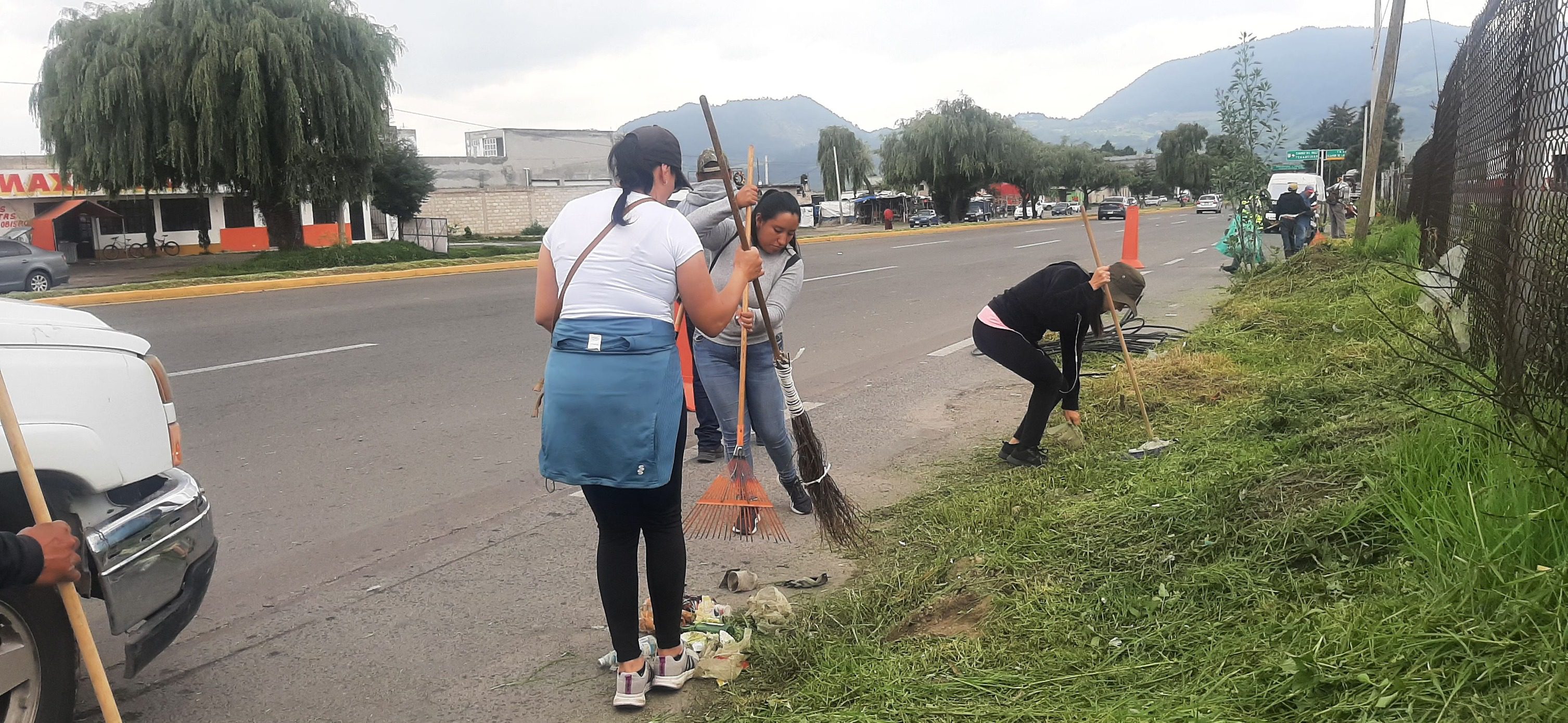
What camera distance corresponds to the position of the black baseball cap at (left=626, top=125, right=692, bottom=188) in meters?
3.17

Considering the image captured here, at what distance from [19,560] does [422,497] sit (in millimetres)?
3130

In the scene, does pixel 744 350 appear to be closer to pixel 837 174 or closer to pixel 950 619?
pixel 950 619

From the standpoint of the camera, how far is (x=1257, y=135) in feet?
47.1

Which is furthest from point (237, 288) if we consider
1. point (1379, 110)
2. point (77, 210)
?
point (77, 210)

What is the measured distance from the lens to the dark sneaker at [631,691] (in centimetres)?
320

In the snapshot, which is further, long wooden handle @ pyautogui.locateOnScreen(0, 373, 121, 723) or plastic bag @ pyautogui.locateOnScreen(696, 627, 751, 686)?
plastic bag @ pyautogui.locateOnScreen(696, 627, 751, 686)

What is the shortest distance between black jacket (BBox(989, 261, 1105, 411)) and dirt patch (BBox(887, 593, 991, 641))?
2212 millimetres

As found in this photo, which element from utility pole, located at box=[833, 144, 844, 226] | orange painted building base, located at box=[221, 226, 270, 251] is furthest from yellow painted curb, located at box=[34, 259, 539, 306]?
utility pole, located at box=[833, 144, 844, 226]

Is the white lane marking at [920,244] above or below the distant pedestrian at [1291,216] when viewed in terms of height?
below

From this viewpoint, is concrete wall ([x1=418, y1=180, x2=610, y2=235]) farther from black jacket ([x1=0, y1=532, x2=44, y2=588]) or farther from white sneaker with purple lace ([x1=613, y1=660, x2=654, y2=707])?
black jacket ([x1=0, y1=532, x2=44, y2=588])

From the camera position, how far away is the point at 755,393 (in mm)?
5043

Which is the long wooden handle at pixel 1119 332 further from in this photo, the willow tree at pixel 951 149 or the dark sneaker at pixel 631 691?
the willow tree at pixel 951 149

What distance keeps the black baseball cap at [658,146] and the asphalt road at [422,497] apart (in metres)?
1.61

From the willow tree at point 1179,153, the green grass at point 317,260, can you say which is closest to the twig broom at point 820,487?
the green grass at point 317,260
